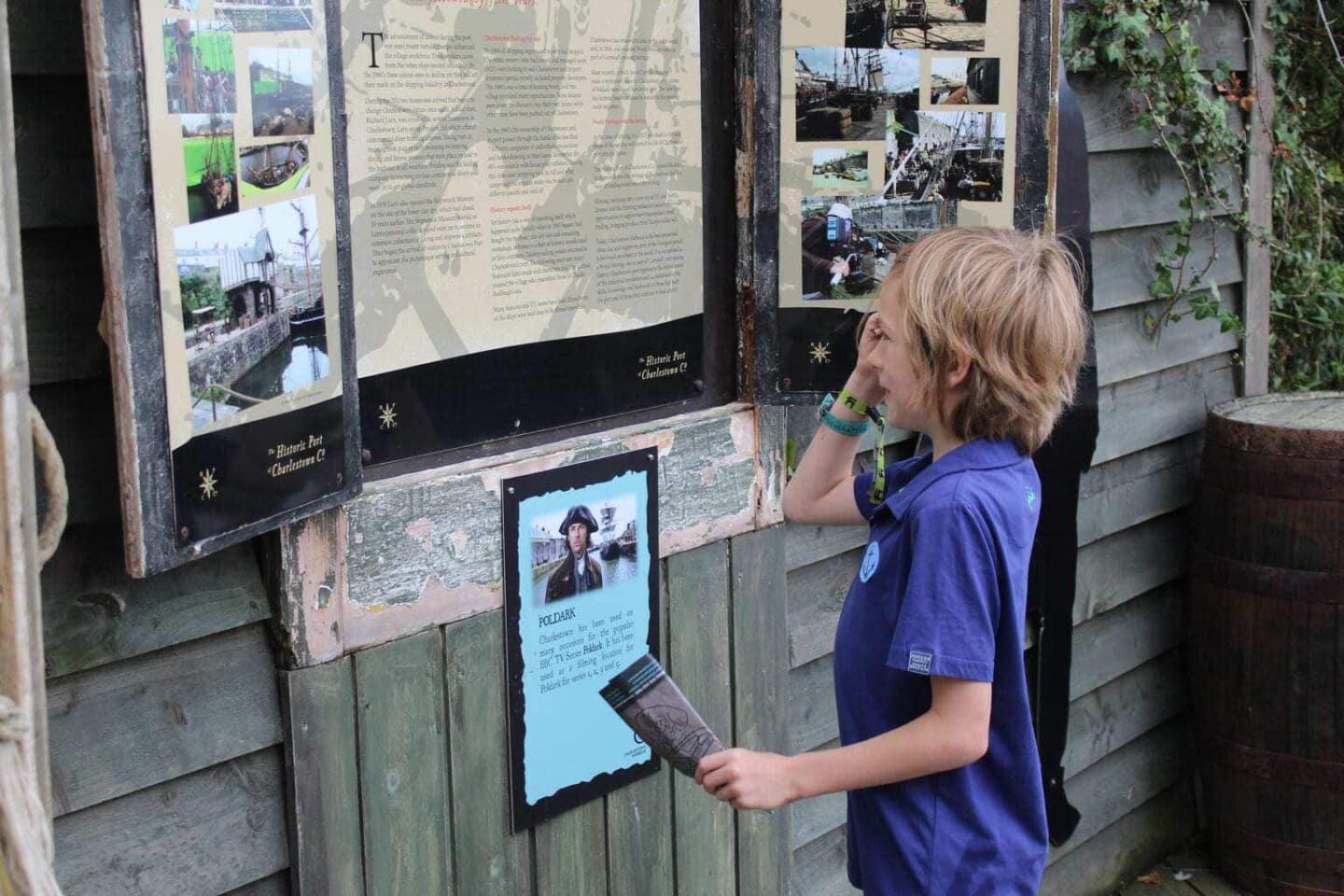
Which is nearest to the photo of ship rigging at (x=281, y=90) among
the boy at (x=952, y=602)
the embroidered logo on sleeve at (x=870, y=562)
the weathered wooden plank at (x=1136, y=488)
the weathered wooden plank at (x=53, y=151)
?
the weathered wooden plank at (x=53, y=151)

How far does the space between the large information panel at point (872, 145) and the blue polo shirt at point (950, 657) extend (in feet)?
2.57

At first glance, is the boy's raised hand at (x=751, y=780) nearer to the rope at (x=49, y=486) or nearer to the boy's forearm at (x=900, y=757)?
the boy's forearm at (x=900, y=757)

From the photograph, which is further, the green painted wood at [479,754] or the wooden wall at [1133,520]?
the wooden wall at [1133,520]

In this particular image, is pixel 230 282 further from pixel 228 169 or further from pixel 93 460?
pixel 93 460

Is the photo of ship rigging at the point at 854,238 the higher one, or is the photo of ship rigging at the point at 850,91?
the photo of ship rigging at the point at 850,91

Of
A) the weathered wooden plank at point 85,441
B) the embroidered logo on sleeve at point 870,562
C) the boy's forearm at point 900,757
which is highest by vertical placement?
the weathered wooden plank at point 85,441

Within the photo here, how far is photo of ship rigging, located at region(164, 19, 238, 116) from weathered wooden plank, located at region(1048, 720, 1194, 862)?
308 centimetres

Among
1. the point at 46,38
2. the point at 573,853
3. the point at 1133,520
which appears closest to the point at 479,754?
the point at 573,853

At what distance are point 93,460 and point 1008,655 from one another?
1.11 meters

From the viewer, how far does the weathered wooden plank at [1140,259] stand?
3.74m

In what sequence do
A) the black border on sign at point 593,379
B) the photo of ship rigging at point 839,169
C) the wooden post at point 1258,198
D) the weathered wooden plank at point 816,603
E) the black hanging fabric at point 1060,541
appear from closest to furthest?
the black border on sign at point 593,379, the photo of ship rigging at point 839,169, the weathered wooden plank at point 816,603, the black hanging fabric at point 1060,541, the wooden post at point 1258,198

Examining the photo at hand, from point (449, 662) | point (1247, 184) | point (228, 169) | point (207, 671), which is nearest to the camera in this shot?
point (228, 169)

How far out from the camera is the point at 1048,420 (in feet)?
6.20

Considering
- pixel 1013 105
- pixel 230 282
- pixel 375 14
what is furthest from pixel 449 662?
pixel 1013 105
